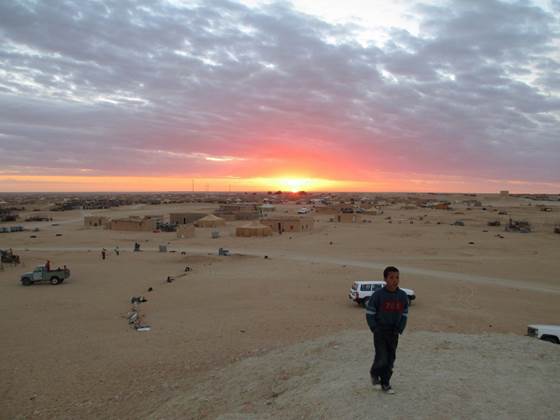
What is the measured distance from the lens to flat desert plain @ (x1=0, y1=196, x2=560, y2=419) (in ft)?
29.6

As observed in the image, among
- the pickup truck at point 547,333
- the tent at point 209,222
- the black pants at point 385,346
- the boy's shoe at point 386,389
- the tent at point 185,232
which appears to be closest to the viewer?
the black pants at point 385,346

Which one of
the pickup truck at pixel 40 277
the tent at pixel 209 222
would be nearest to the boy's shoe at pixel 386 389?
the pickup truck at pixel 40 277

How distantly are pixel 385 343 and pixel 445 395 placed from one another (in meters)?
1.55

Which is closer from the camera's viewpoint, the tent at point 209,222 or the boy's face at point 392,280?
the boy's face at point 392,280

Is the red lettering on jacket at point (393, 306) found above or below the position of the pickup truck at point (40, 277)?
above

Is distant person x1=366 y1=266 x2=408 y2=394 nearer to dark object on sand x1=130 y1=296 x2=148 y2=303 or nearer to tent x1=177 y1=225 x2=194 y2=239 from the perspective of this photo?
dark object on sand x1=130 y1=296 x2=148 y2=303

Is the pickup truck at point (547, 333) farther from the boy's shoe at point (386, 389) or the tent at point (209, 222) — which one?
the tent at point (209, 222)

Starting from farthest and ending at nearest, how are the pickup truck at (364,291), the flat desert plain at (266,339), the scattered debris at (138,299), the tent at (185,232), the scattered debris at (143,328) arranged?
the tent at (185,232) → the scattered debris at (138,299) → the pickup truck at (364,291) → the scattered debris at (143,328) → the flat desert plain at (266,339)

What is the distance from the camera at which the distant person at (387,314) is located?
25.3 feet

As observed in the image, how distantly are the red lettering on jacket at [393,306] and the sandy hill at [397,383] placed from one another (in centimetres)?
175

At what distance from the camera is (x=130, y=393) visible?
11.9 metres

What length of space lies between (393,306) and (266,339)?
9317 millimetres

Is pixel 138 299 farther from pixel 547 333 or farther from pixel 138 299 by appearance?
pixel 547 333

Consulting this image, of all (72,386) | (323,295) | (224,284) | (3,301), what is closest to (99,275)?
(3,301)
